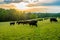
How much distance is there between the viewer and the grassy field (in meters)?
1.88

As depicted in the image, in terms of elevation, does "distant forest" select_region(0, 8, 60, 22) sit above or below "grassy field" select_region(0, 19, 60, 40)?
above

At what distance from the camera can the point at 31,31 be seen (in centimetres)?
191

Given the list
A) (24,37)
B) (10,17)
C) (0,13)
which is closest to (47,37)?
(24,37)

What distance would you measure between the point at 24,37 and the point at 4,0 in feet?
1.98

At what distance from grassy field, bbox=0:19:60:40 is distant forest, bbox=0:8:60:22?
9cm

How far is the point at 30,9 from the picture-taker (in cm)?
198

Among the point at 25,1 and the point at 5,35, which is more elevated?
the point at 25,1

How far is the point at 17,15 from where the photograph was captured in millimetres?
1971

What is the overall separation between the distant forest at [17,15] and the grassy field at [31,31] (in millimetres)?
87

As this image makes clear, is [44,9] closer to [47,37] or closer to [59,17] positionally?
[59,17]

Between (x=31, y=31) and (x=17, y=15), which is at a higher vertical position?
(x=17, y=15)

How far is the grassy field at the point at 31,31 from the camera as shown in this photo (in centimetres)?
188

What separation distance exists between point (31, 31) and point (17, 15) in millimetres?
305

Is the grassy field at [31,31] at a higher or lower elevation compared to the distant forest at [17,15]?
lower
